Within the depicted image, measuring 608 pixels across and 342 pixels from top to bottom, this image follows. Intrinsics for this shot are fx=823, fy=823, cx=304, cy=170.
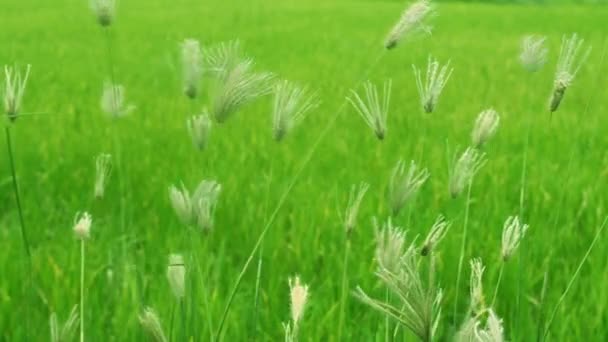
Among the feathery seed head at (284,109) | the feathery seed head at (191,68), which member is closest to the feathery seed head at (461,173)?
the feathery seed head at (284,109)

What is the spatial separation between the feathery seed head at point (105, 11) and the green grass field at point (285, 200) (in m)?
0.10

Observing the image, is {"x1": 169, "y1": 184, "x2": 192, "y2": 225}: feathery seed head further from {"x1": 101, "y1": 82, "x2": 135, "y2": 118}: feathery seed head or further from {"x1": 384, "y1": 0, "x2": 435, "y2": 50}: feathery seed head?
{"x1": 101, "y1": 82, "x2": 135, "y2": 118}: feathery seed head

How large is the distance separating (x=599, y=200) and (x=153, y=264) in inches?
50.4

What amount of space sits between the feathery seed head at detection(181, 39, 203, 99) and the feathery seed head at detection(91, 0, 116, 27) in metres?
0.10

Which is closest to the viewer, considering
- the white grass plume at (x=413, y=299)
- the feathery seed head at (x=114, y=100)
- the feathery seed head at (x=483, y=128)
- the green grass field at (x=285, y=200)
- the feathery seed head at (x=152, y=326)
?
the white grass plume at (x=413, y=299)

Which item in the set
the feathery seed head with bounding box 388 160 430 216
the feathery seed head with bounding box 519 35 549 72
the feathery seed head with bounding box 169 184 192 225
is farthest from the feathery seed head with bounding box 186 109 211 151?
the feathery seed head with bounding box 519 35 549 72

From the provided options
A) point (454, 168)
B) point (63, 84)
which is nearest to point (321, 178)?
point (454, 168)

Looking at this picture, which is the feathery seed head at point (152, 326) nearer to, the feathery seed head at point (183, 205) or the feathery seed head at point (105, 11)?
the feathery seed head at point (183, 205)

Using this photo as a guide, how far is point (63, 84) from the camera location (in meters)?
5.20

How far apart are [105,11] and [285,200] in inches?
38.7

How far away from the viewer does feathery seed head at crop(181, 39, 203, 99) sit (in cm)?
89

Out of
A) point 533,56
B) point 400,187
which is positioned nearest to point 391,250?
point 400,187

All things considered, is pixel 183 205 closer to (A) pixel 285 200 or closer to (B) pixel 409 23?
(B) pixel 409 23

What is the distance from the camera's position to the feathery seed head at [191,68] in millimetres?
892
